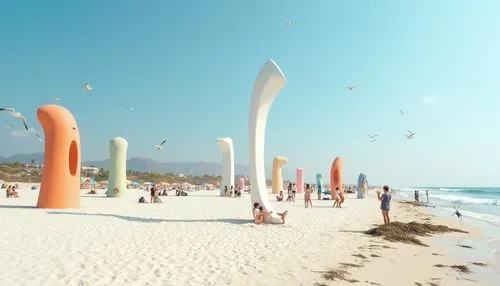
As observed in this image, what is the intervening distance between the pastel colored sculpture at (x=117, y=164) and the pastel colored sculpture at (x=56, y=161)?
27.7 ft

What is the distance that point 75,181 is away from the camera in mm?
14320

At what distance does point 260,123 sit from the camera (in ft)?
36.9

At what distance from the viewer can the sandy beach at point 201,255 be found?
5156 millimetres

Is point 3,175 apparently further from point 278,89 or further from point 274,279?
point 274,279

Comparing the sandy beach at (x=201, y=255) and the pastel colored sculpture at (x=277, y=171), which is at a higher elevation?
the pastel colored sculpture at (x=277, y=171)

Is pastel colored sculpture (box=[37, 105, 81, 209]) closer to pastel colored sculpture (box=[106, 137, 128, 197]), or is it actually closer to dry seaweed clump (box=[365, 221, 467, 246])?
pastel colored sculpture (box=[106, 137, 128, 197])

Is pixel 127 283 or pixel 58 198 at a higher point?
pixel 58 198

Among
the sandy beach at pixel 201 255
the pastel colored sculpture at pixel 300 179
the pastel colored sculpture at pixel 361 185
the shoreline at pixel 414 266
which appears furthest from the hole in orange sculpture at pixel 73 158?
the pastel colored sculpture at pixel 300 179

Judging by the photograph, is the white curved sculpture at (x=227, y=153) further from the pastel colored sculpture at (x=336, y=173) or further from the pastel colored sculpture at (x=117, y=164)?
the pastel colored sculpture at (x=336, y=173)

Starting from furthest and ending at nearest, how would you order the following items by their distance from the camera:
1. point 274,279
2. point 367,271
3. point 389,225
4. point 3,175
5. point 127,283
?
point 3,175 < point 389,225 < point 367,271 < point 274,279 < point 127,283

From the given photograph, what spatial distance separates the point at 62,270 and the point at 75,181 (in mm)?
9917

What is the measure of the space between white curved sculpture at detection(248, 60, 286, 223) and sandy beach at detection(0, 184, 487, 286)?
1.16m

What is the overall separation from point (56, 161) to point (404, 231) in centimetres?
1216

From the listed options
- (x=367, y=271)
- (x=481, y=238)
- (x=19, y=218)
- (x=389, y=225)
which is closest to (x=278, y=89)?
(x=389, y=225)
